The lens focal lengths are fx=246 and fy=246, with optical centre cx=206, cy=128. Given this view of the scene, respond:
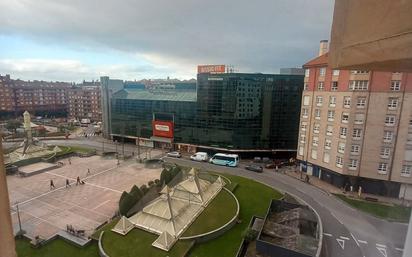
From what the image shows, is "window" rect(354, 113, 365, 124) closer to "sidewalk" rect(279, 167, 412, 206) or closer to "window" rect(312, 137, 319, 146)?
"window" rect(312, 137, 319, 146)

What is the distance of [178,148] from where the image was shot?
1735 inches

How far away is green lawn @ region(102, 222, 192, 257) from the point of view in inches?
619

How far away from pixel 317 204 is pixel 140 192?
16.7 meters

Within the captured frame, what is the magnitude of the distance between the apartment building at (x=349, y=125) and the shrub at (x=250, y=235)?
11.9m

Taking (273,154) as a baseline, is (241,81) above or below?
above

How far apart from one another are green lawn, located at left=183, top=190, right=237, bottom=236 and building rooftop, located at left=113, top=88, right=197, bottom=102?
2153cm

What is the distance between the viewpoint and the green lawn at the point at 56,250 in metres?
16.2

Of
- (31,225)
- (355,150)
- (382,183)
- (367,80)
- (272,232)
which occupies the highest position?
(367,80)

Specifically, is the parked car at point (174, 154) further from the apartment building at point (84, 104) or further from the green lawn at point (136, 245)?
the apartment building at point (84, 104)

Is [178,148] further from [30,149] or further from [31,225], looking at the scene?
[31,225]

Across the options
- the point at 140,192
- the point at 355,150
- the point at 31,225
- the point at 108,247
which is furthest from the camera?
the point at 355,150

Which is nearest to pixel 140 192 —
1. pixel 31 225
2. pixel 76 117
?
pixel 31 225

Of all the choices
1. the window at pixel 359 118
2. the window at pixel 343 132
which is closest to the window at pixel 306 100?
the window at pixel 343 132

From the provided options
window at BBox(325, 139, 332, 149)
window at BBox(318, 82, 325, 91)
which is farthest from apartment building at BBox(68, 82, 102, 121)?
window at BBox(325, 139, 332, 149)
